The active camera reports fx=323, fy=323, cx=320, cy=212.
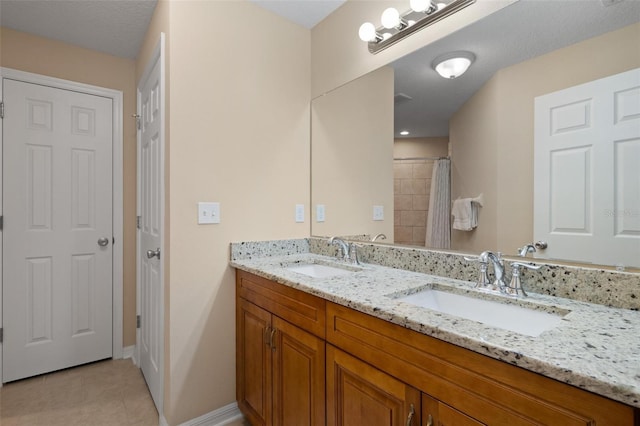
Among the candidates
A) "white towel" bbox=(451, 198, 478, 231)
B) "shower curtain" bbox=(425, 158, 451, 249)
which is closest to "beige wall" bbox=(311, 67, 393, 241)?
"shower curtain" bbox=(425, 158, 451, 249)

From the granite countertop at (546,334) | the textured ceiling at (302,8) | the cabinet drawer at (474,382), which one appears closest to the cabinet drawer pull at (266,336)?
the granite countertop at (546,334)

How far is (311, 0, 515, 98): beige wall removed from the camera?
1427mm

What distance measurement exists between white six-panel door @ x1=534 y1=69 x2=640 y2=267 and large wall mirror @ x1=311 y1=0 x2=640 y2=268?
1 cm

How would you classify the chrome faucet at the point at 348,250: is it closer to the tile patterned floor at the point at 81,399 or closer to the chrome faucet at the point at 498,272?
the chrome faucet at the point at 498,272

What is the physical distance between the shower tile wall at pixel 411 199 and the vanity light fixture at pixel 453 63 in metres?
0.41

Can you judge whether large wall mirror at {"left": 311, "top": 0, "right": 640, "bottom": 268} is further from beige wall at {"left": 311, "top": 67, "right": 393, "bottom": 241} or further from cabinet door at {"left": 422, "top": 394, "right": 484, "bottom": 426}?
cabinet door at {"left": 422, "top": 394, "right": 484, "bottom": 426}

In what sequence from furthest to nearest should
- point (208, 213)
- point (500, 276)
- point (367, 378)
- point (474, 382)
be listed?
1. point (208, 213)
2. point (500, 276)
3. point (367, 378)
4. point (474, 382)

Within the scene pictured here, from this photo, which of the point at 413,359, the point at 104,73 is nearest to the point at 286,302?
the point at 413,359

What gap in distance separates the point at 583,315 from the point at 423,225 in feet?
2.50

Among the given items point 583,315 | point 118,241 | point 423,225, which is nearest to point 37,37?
point 118,241

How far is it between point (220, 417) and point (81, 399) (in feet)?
3.16

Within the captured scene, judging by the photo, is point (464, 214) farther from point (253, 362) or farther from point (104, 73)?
point (104, 73)

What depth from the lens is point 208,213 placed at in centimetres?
175

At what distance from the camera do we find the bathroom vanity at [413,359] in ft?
2.03
